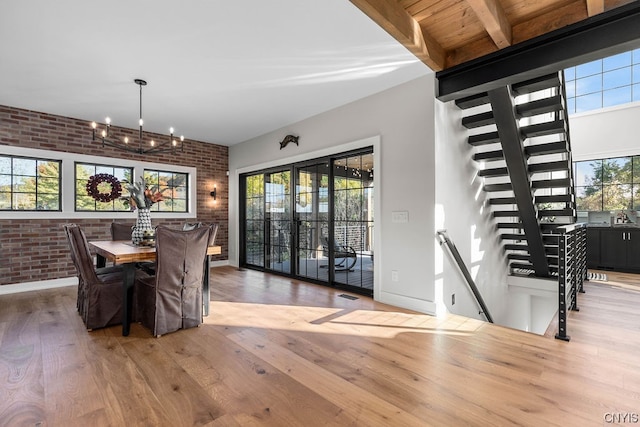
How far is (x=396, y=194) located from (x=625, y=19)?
229 cm

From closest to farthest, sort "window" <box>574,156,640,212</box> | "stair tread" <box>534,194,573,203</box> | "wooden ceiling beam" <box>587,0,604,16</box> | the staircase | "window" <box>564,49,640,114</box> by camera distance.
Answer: "wooden ceiling beam" <box>587,0,604,16</box> < the staircase < "stair tread" <box>534,194,573,203</box> < "window" <box>574,156,640,212</box> < "window" <box>564,49,640,114</box>

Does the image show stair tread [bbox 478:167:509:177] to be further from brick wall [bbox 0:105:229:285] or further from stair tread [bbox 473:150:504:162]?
brick wall [bbox 0:105:229:285]

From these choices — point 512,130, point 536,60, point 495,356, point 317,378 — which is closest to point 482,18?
point 536,60

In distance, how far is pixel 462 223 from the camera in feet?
12.7

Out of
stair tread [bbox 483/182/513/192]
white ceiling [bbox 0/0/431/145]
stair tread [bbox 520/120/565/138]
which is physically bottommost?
stair tread [bbox 483/182/513/192]

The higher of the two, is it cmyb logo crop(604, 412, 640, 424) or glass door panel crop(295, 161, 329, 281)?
glass door panel crop(295, 161, 329, 281)

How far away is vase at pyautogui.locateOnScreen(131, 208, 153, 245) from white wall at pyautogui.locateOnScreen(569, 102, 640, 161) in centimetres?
860

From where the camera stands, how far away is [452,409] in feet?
5.70

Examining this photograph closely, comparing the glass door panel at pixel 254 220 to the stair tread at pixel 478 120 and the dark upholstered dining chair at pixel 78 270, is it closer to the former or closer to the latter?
the dark upholstered dining chair at pixel 78 270

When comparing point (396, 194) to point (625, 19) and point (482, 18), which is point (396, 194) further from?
point (625, 19)

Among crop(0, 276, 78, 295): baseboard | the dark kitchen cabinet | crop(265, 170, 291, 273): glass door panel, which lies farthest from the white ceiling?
the dark kitchen cabinet

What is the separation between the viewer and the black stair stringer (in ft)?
10.2

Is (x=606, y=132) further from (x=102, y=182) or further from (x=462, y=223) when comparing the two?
(x=102, y=182)

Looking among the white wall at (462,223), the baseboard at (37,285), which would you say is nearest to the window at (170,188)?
the baseboard at (37,285)
